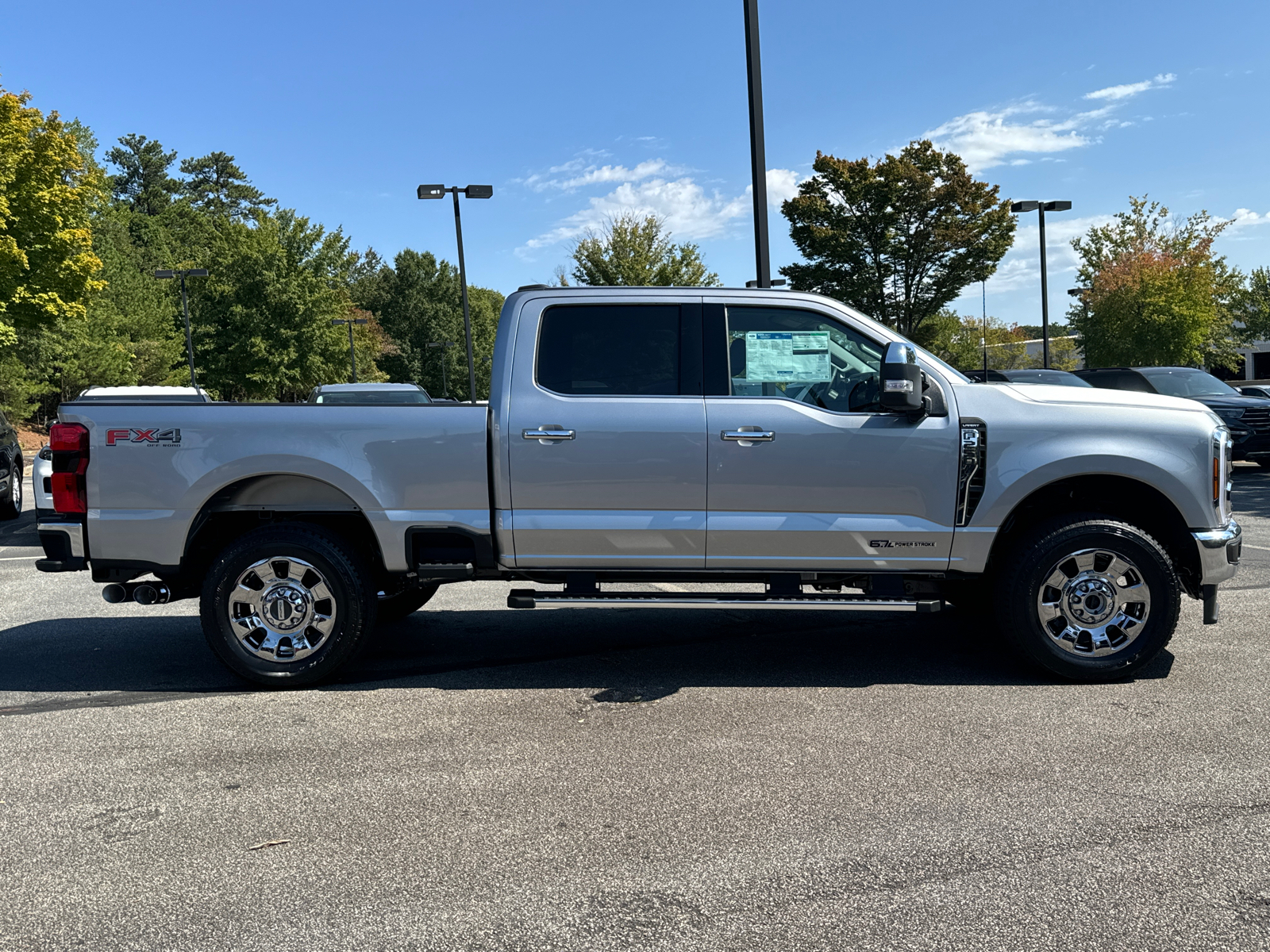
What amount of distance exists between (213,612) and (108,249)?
42736 mm

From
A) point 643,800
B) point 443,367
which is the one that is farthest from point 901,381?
point 443,367

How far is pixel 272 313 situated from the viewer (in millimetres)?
47844

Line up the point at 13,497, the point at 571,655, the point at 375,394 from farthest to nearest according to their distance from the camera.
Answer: the point at 375,394 < the point at 13,497 < the point at 571,655

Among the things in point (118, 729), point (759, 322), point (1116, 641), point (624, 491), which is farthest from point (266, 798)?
point (1116, 641)

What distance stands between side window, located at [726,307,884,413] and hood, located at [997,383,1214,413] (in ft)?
2.56

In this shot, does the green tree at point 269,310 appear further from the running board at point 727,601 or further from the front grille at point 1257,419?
the running board at point 727,601

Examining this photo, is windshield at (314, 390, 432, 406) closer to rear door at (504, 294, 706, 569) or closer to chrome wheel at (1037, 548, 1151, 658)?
rear door at (504, 294, 706, 569)

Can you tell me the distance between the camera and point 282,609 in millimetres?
5551

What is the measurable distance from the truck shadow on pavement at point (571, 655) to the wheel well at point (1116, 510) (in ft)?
2.09

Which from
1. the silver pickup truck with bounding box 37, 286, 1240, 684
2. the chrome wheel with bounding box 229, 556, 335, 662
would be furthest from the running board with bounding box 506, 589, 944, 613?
the chrome wheel with bounding box 229, 556, 335, 662

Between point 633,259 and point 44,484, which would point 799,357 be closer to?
point 44,484

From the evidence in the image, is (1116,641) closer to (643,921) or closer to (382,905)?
(643,921)

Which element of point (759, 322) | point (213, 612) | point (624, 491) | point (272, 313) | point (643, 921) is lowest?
point (643, 921)

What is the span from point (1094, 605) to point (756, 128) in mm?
7304
